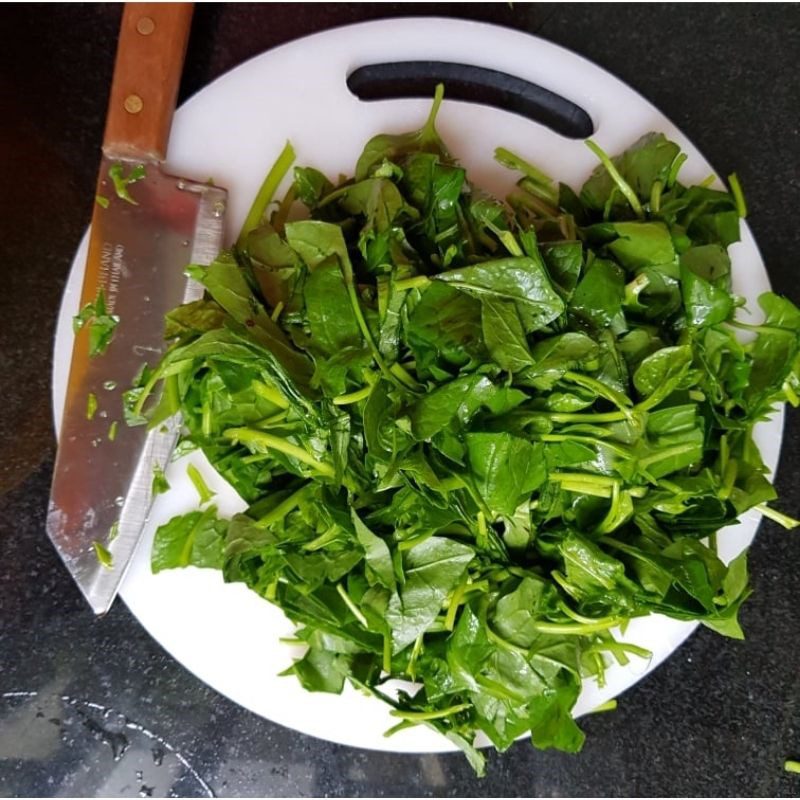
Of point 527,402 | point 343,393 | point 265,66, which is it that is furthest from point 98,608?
point 265,66

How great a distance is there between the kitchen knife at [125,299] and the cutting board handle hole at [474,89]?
0.24 metres

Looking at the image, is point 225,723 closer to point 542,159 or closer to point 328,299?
point 328,299

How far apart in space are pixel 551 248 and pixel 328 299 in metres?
0.22

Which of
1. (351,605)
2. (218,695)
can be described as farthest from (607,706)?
(218,695)

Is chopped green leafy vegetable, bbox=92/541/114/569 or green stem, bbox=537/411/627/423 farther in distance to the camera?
chopped green leafy vegetable, bbox=92/541/114/569

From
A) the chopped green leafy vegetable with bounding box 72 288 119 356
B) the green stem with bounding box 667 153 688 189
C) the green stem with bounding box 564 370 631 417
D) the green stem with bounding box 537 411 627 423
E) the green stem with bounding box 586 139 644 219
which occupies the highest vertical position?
the green stem with bounding box 667 153 688 189

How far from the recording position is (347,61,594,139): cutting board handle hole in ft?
3.11

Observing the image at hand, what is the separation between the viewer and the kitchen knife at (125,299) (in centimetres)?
87

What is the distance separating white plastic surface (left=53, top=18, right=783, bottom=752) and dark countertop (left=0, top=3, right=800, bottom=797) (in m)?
0.08

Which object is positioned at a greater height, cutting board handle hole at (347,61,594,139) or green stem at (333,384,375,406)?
cutting board handle hole at (347,61,594,139)

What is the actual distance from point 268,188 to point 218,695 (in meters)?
0.63

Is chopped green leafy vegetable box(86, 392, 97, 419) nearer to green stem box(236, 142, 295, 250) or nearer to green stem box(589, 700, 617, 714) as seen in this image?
green stem box(236, 142, 295, 250)

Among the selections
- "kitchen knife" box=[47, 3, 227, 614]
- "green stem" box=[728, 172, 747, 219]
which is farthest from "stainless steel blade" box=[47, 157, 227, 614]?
"green stem" box=[728, 172, 747, 219]

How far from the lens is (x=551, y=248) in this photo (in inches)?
29.8
